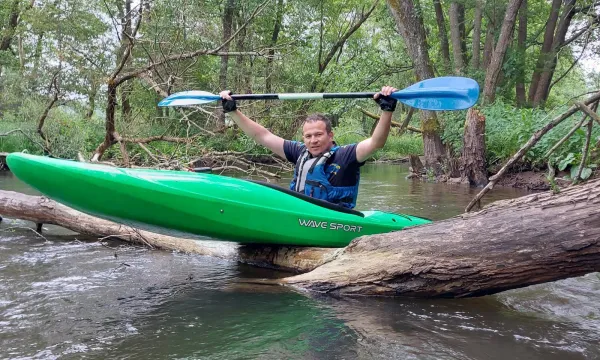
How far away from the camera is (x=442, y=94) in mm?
3082

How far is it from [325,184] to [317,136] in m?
0.31

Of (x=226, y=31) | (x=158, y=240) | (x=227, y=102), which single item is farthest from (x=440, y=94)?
(x=226, y=31)

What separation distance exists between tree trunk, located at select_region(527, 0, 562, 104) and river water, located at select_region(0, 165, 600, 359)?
970 centimetres

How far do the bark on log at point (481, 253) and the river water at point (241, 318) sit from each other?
4.3 inches

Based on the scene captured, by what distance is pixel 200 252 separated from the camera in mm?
3492

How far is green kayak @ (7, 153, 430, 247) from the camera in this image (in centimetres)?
259

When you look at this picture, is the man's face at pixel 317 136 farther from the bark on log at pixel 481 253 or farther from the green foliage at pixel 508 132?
the green foliage at pixel 508 132

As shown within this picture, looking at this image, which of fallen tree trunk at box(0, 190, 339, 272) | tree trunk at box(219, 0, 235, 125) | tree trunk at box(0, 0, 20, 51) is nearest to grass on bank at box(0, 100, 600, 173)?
tree trunk at box(219, 0, 235, 125)

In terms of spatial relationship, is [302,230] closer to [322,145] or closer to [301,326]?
[322,145]

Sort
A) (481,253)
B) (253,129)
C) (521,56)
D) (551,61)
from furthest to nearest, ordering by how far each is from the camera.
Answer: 1. (521,56)
2. (551,61)
3. (253,129)
4. (481,253)

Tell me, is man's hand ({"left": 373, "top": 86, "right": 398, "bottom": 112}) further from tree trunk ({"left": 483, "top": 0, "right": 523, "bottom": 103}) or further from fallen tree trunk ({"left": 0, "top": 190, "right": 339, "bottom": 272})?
tree trunk ({"left": 483, "top": 0, "right": 523, "bottom": 103})

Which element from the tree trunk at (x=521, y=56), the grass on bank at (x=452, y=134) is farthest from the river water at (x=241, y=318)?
the tree trunk at (x=521, y=56)

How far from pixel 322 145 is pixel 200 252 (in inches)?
47.0

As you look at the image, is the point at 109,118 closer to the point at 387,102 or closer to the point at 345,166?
the point at 345,166
